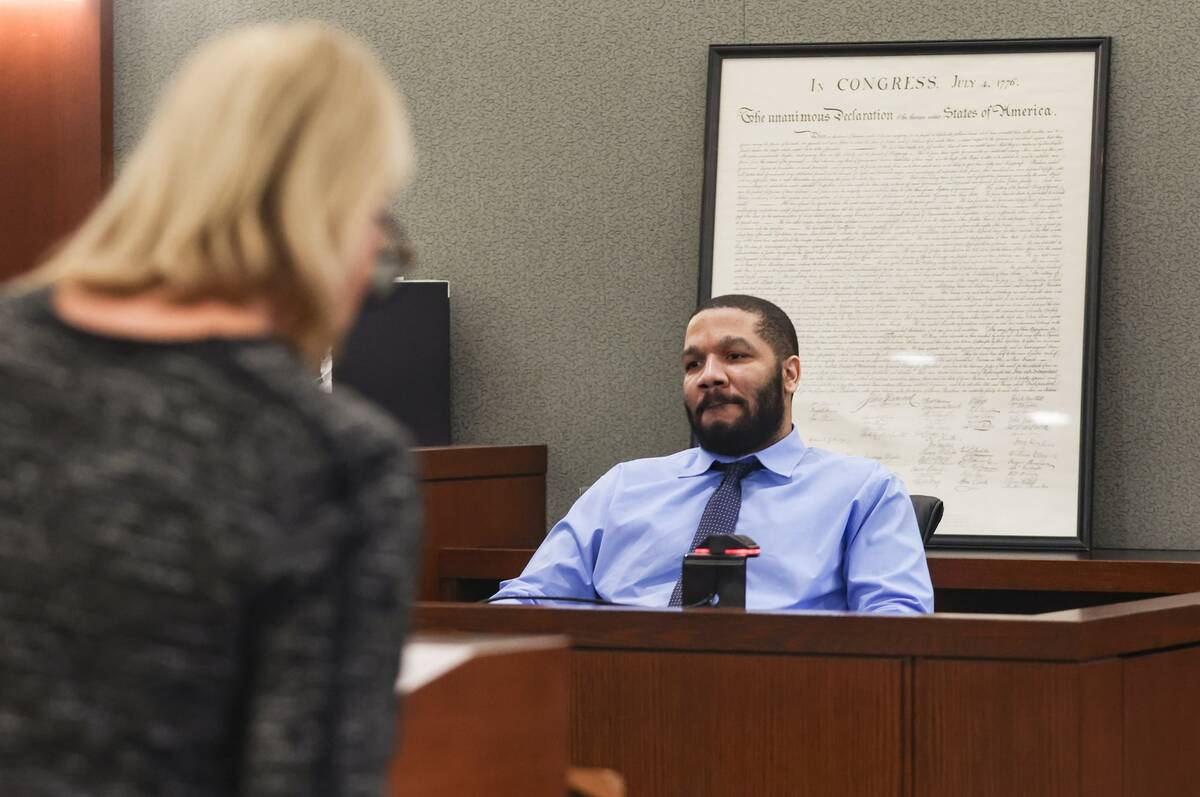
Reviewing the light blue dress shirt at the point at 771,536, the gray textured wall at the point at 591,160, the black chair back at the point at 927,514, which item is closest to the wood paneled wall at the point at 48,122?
the gray textured wall at the point at 591,160

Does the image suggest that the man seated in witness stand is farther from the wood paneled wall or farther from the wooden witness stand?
the wood paneled wall

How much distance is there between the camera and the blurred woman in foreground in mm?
853

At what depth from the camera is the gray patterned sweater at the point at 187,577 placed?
852 millimetres

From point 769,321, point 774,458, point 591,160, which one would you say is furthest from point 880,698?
point 591,160

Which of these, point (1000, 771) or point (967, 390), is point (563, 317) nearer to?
point (967, 390)

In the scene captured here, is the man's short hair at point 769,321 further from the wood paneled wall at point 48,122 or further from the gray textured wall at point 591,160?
the wood paneled wall at point 48,122

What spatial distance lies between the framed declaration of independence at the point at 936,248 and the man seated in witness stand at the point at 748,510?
0.61 metres

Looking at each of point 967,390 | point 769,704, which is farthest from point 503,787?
point 967,390

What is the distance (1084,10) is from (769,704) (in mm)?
A: 2382

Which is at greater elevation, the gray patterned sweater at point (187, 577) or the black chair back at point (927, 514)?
the gray patterned sweater at point (187, 577)

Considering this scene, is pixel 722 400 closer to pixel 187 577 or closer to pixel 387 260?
pixel 387 260

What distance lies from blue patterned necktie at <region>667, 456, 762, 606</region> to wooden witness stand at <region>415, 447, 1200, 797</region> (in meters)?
0.67

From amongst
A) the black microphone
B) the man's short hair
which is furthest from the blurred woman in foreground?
the man's short hair

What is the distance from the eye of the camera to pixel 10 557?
34.0 inches
